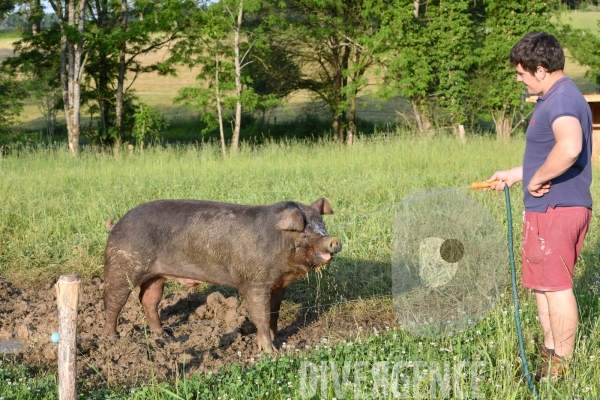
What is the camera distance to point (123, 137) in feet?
72.5

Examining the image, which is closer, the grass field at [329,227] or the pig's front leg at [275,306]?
the grass field at [329,227]

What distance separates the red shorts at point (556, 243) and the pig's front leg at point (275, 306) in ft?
6.79

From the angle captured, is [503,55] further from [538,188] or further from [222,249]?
[538,188]

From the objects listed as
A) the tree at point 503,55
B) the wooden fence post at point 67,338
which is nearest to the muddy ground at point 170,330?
the wooden fence post at point 67,338

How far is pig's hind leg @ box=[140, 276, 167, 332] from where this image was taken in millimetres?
6082

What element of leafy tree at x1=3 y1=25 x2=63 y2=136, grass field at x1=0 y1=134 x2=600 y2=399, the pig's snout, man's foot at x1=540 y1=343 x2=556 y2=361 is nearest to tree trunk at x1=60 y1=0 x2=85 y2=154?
leafy tree at x1=3 y1=25 x2=63 y2=136

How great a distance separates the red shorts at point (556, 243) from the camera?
14.5 feet

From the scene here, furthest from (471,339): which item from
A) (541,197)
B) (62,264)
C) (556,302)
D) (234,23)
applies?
(234,23)

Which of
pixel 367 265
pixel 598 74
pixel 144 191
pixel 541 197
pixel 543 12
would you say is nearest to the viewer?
pixel 541 197

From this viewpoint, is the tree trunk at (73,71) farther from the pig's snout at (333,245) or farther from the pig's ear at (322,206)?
the pig's snout at (333,245)

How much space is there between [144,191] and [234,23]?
32.5ft

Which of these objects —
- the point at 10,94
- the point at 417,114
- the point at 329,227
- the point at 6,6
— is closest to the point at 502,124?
the point at 417,114

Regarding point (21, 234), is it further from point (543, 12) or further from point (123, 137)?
point (543, 12)

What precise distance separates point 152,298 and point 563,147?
357 cm
